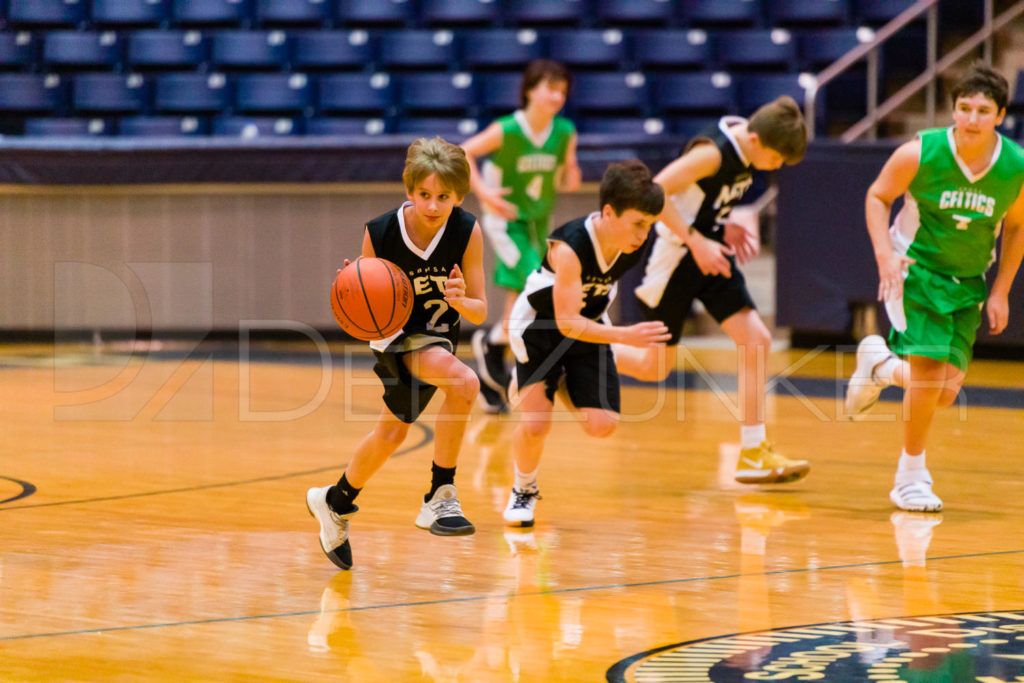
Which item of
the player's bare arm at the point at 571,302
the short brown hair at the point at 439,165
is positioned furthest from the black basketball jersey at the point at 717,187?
the short brown hair at the point at 439,165

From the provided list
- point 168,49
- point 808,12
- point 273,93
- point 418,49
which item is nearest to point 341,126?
point 273,93

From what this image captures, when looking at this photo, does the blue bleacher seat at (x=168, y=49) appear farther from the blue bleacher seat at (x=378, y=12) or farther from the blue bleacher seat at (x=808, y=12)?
the blue bleacher seat at (x=808, y=12)

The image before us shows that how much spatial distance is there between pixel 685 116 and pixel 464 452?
6.23 meters

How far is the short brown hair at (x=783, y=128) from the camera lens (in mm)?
5305

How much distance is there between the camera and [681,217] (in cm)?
548

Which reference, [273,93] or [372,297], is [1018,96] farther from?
[372,297]

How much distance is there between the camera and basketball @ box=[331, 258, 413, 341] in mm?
3871

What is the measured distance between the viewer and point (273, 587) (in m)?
3.90

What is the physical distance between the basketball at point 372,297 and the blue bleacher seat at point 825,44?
852 cm

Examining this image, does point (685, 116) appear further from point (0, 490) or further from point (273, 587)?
point (273, 587)

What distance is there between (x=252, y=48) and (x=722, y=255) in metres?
7.74

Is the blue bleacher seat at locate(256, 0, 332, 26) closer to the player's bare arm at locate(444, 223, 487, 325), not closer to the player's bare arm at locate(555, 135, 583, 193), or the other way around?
the player's bare arm at locate(555, 135, 583, 193)

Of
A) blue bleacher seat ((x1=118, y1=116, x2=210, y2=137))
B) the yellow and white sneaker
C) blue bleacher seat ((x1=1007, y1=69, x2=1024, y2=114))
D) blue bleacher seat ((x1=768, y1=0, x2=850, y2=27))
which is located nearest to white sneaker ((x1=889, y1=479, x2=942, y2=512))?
the yellow and white sneaker

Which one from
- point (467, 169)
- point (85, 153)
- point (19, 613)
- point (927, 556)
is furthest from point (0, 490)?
point (85, 153)
